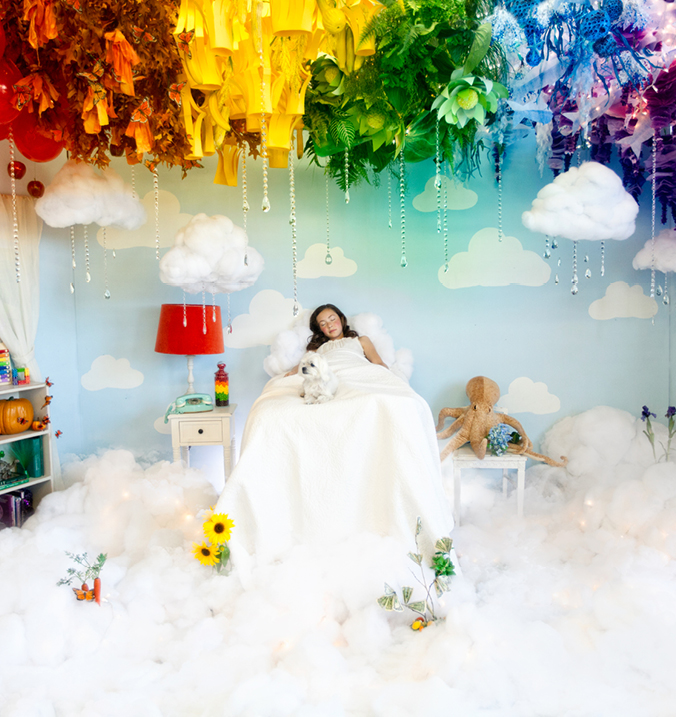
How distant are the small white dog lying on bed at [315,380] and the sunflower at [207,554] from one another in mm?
796

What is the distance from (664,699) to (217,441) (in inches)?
101

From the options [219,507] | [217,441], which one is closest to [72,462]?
[217,441]

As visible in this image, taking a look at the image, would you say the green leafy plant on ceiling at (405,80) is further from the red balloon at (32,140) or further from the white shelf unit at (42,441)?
the white shelf unit at (42,441)

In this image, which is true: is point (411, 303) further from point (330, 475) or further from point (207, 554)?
point (207, 554)

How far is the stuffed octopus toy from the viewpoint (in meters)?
3.30

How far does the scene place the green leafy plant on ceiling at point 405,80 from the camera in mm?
2078

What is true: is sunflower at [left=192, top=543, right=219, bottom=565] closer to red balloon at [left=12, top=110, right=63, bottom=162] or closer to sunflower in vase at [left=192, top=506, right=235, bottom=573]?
sunflower in vase at [left=192, top=506, right=235, bottom=573]

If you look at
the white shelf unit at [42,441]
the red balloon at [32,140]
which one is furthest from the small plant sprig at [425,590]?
the red balloon at [32,140]

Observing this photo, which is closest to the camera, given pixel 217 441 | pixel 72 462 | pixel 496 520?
pixel 496 520

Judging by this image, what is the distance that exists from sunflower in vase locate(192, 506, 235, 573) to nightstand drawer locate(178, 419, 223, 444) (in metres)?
1.07

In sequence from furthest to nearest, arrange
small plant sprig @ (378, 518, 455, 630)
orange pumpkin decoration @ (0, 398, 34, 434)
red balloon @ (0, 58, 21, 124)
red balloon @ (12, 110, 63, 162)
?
orange pumpkin decoration @ (0, 398, 34, 434), red balloon @ (12, 110, 63, 162), red balloon @ (0, 58, 21, 124), small plant sprig @ (378, 518, 455, 630)

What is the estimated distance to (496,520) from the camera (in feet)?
10.5

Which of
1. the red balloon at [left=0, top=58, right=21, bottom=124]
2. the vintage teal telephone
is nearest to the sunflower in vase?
the vintage teal telephone

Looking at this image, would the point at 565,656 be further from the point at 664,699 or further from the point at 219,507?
the point at 219,507
